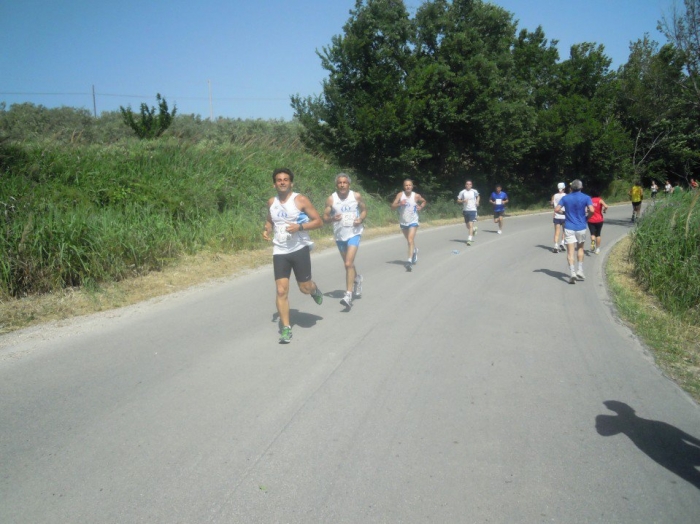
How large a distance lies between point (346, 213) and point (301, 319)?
6.09ft

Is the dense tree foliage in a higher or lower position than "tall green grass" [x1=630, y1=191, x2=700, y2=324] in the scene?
higher

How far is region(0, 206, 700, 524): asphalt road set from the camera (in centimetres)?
343

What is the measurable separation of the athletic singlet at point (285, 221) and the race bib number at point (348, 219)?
6.24 ft

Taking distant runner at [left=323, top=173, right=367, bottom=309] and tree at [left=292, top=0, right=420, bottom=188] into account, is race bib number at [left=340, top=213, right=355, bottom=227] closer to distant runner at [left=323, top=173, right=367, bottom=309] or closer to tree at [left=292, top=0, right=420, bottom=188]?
distant runner at [left=323, top=173, right=367, bottom=309]

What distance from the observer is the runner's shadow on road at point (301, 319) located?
7.38 meters

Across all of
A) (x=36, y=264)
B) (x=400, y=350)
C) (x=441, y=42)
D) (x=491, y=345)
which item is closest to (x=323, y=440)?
(x=400, y=350)

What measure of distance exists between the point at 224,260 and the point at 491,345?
7.16 m

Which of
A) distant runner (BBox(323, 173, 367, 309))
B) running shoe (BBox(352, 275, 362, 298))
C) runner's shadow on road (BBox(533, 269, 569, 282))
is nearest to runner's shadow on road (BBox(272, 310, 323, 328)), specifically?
distant runner (BBox(323, 173, 367, 309))

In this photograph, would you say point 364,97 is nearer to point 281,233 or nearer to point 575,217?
point 575,217

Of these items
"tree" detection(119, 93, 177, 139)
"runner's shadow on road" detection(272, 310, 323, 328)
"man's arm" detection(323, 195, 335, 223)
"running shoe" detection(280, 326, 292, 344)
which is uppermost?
"tree" detection(119, 93, 177, 139)

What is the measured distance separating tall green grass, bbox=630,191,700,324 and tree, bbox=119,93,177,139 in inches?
624

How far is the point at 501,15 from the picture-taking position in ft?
98.7

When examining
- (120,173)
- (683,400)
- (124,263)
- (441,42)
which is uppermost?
(441,42)

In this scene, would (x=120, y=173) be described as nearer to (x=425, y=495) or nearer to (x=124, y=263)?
(x=124, y=263)
